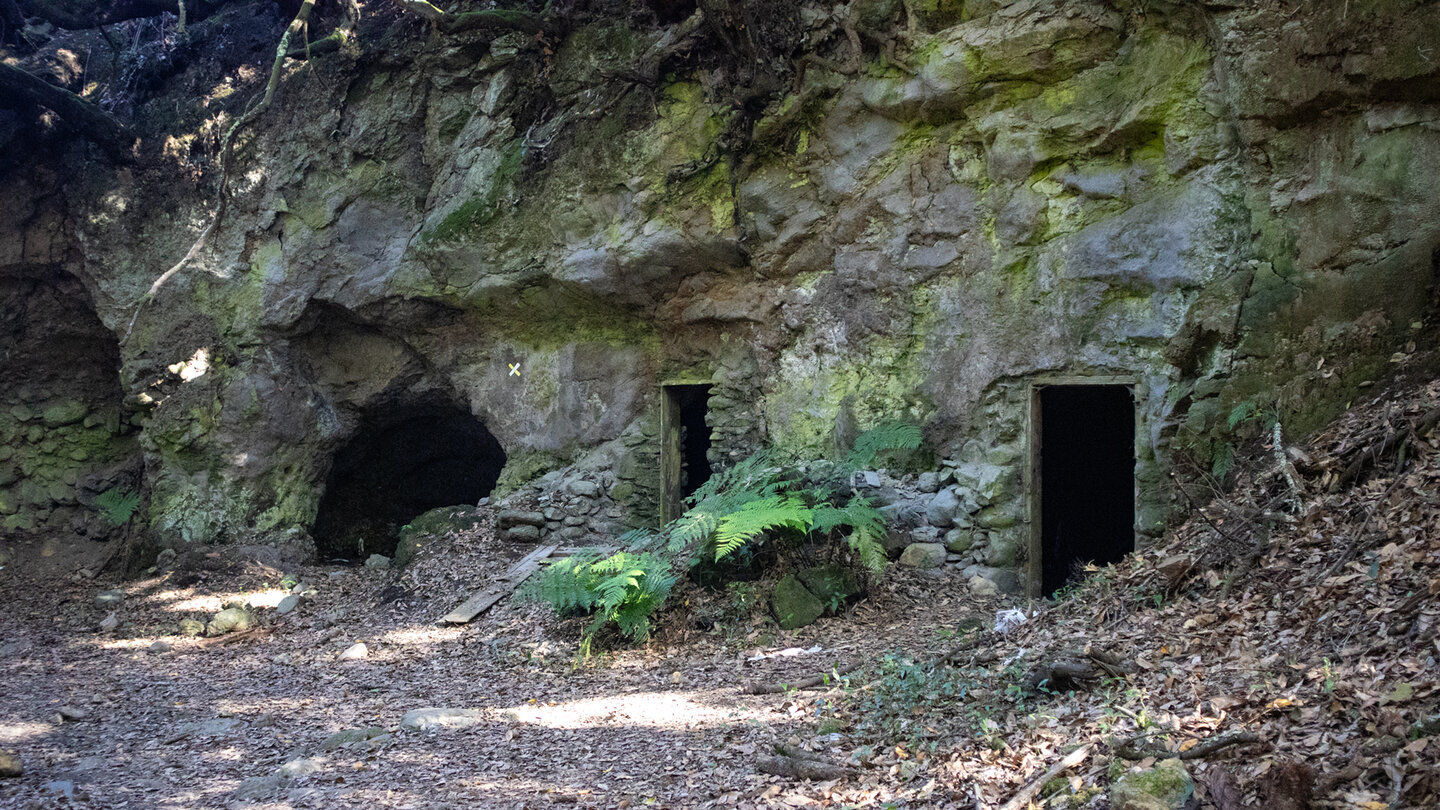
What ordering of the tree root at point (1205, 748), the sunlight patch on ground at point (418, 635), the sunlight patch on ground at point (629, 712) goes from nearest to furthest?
the tree root at point (1205, 748) → the sunlight patch on ground at point (629, 712) → the sunlight patch on ground at point (418, 635)

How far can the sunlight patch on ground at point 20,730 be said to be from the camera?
5205 millimetres

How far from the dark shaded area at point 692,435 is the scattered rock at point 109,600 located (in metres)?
5.72

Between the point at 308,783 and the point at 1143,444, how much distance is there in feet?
18.2

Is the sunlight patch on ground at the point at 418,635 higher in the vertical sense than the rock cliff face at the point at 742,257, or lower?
lower

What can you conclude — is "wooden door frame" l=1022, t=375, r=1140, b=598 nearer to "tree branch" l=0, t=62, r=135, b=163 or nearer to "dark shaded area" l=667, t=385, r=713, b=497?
"dark shaded area" l=667, t=385, r=713, b=497

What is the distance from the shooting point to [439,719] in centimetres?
→ 507

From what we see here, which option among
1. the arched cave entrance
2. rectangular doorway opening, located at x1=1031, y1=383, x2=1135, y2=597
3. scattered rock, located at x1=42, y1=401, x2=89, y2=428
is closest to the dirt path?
rectangular doorway opening, located at x1=1031, y1=383, x2=1135, y2=597

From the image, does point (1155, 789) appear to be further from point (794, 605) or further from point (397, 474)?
point (397, 474)

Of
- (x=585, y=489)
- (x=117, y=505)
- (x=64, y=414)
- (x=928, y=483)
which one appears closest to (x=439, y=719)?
(x=928, y=483)

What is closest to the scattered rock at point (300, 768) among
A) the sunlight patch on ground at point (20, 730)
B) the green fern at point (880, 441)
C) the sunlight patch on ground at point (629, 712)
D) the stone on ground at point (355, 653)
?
the sunlight patch on ground at point (629, 712)

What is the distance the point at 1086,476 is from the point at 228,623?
7.83 m

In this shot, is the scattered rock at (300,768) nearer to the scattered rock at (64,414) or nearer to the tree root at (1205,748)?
the tree root at (1205,748)

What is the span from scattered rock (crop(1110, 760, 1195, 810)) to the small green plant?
497 inches

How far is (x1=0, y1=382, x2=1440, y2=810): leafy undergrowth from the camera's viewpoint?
296cm
